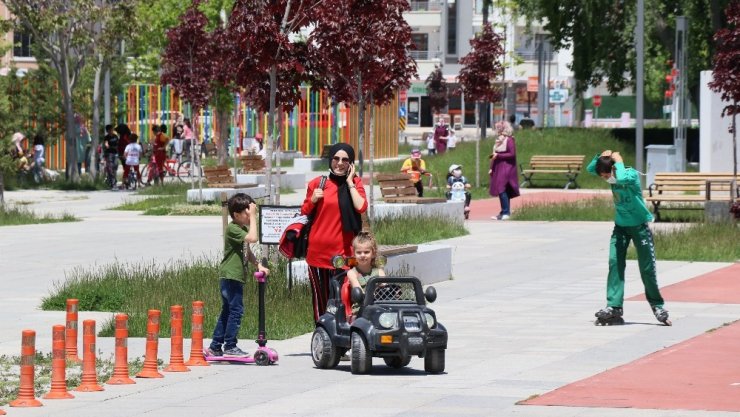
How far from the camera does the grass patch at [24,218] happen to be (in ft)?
98.2

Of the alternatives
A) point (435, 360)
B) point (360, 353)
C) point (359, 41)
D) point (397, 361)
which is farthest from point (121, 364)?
point (359, 41)

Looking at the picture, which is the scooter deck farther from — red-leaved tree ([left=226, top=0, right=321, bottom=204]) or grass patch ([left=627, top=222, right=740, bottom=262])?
grass patch ([left=627, top=222, right=740, bottom=262])

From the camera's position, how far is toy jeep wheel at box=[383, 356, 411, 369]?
505 inches

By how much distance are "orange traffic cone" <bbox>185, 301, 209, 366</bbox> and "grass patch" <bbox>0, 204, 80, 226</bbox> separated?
17.0 meters

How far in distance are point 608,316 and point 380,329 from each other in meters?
3.87

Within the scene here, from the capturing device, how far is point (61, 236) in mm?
26781

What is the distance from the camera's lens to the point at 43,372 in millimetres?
12766

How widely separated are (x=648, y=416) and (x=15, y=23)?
35818 millimetres

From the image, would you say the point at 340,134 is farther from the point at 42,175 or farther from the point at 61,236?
the point at 61,236

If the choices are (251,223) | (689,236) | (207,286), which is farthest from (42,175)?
(251,223)

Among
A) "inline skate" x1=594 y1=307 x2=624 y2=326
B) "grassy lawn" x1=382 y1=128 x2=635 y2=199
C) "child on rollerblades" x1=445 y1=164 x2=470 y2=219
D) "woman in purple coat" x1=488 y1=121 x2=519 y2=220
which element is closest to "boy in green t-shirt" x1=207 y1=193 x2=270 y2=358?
"inline skate" x1=594 y1=307 x2=624 y2=326

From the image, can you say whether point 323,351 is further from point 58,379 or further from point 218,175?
point 218,175

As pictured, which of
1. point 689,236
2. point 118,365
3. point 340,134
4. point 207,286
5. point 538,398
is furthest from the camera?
point 340,134

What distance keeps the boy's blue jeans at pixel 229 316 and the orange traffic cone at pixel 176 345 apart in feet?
2.26
